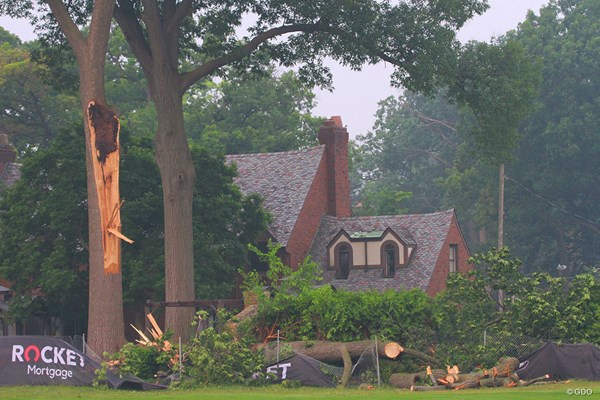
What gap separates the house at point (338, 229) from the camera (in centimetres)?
5834

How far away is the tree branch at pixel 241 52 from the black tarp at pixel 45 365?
12.4 metres

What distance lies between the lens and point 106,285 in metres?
37.2

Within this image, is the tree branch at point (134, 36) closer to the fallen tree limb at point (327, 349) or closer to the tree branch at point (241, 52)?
the tree branch at point (241, 52)

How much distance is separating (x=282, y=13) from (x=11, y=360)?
17.1 m

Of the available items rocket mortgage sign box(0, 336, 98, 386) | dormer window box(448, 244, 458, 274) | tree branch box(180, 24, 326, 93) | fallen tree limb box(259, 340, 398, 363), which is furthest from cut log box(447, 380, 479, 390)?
dormer window box(448, 244, 458, 274)

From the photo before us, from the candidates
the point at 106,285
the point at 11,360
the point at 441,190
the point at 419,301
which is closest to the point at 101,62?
the point at 106,285

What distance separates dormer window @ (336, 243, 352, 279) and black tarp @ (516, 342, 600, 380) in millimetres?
28288

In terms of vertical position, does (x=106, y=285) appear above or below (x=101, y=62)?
below

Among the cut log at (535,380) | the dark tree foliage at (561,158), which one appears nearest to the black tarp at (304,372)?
the cut log at (535,380)

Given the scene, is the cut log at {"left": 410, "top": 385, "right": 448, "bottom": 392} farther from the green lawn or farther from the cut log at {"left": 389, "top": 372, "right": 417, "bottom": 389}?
the green lawn

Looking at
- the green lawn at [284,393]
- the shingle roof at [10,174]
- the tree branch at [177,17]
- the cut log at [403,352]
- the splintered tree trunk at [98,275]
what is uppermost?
the tree branch at [177,17]

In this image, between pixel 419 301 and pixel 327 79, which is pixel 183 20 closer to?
pixel 327 79

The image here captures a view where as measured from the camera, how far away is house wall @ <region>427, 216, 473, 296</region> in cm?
5875

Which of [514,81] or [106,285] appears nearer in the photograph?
[106,285]
